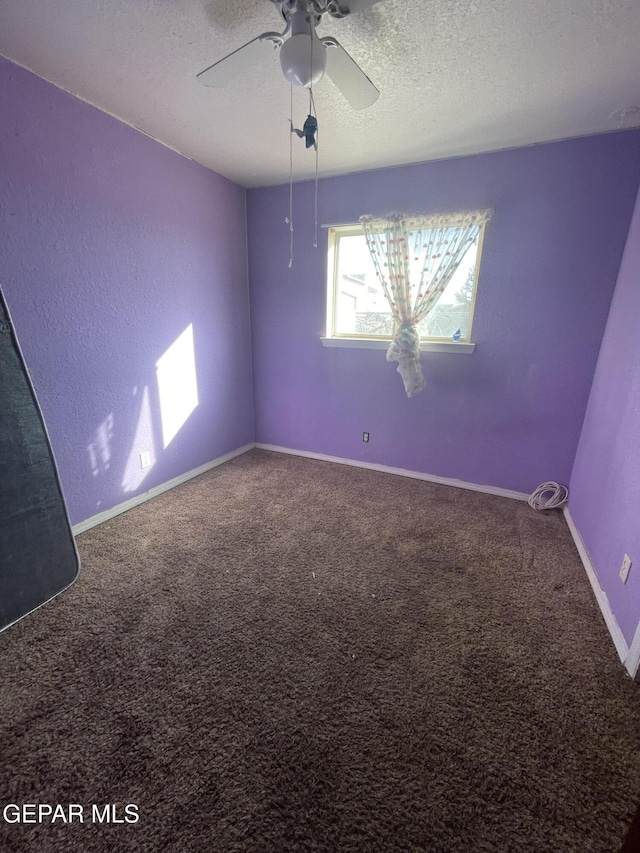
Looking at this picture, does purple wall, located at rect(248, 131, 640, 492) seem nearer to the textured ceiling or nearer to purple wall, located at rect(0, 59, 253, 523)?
the textured ceiling

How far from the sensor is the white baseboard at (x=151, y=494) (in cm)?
219

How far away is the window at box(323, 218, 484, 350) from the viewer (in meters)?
2.58

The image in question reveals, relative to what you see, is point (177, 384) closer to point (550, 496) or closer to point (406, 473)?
point (406, 473)

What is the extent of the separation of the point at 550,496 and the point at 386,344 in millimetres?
1673

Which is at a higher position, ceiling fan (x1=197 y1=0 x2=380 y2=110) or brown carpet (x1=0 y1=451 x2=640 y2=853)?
ceiling fan (x1=197 y1=0 x2=380 y2=110)

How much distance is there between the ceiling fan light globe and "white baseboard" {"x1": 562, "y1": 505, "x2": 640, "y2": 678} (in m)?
2.31

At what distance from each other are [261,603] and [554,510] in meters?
2.15

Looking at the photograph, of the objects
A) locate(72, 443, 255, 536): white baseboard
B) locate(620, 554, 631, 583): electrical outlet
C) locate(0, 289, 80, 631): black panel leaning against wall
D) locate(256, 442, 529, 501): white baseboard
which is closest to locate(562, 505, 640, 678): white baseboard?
locate(620, 554, 631, 583): electrical outlet

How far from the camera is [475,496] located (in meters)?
2.70

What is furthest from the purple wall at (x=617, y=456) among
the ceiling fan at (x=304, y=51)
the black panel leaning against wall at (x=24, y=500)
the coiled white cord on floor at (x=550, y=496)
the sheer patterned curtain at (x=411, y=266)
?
the black panel leaning against wall at (x=24, y=500)

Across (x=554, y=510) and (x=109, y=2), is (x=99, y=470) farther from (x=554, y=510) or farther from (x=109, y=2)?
(x=554, y=510)

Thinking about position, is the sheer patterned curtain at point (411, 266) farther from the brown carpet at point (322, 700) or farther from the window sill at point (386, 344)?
the brown carpet at point (322, 700)

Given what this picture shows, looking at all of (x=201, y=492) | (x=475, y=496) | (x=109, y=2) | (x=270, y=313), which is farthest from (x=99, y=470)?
(x=475, y=496)

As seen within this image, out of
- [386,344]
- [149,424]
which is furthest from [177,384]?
[386,344]
